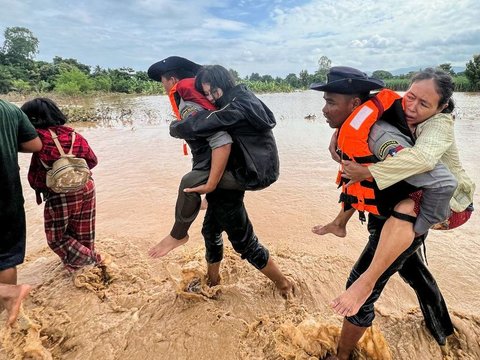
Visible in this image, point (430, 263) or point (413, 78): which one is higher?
point (413, 78)

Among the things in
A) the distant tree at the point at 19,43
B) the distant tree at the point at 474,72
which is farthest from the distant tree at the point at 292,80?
the distant tree at the point at 19,43

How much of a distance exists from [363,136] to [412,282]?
111cm

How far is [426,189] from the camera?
1502 millimetres

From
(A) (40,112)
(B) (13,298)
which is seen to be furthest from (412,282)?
(A) (40,112)

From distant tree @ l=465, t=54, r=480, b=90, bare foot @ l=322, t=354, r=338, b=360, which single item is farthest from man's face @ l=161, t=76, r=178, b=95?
distant tree @ l=465, t=54, r=480, b=90

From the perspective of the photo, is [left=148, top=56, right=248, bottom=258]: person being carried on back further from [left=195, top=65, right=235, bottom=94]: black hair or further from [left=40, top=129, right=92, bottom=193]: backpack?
[left=40, top=129, right=92, bottom=193]: backpack

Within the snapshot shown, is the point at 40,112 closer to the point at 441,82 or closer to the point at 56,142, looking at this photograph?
the point at 56,142

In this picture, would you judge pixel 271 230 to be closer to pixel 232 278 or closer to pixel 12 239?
pixel 232 278

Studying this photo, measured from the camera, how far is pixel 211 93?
2.12 meters

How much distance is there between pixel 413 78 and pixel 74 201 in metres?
2.52

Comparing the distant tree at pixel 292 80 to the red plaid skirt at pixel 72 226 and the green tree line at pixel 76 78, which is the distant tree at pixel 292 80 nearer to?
the green tree line at pixel 76 78

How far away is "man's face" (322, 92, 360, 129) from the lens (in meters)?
1.65

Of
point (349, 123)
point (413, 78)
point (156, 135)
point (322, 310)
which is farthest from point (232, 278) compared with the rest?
point (156, 135)

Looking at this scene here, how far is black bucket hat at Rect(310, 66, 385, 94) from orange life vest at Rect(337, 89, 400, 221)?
2.4 inches
